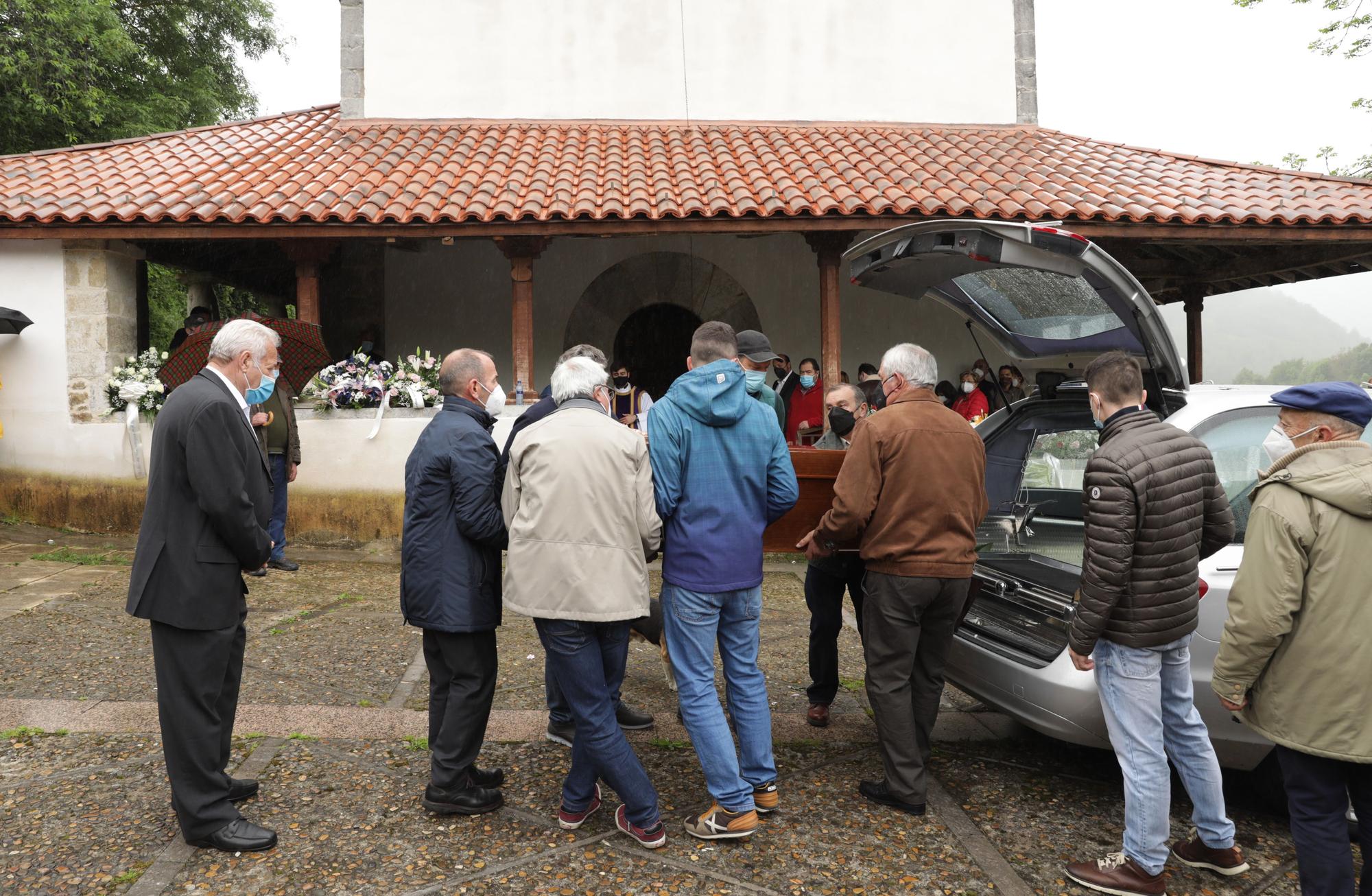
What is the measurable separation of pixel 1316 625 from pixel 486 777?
2762 mm

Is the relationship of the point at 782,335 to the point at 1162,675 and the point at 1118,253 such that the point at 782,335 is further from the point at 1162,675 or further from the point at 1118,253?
the point at 1162,675

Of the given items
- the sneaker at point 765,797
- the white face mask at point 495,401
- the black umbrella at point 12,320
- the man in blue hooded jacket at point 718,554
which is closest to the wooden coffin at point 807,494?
the man in blue hooded jacket at point 718,554

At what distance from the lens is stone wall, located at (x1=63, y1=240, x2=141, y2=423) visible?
8.76 m

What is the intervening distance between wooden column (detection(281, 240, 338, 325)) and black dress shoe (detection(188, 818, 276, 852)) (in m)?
6.53

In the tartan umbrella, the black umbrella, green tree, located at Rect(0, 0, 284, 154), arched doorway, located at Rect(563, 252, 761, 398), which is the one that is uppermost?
green tree, located at Rect(0, 0, 284, 154)

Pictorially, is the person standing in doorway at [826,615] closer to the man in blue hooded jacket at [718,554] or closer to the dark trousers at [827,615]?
the dark trousers at [827,615]

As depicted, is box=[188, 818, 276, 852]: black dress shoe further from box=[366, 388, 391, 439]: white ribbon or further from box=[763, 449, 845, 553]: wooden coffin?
box=[366, 388, 391, 439]: white ribbon

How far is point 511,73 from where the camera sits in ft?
37.9

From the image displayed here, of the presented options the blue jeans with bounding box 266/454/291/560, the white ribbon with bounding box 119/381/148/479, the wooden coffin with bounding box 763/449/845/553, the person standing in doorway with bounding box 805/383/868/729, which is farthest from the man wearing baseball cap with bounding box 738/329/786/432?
the white ribbon with bounding box 119/381/148/479

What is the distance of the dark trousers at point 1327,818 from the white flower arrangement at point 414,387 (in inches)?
295

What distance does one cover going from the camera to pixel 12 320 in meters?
8.53

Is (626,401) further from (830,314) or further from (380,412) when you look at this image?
(380,412)

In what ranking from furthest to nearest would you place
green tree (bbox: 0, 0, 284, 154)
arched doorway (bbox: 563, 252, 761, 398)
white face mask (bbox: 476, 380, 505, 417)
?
green tree (bbox: 0, 0, 284, 154) < arched doorway (bbox: 563, 252, 761, 398) < white face mask (bbox: 476, 380, 505, 417)

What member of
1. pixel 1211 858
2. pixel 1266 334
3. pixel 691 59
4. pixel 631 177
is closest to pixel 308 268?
pixel 631 177
